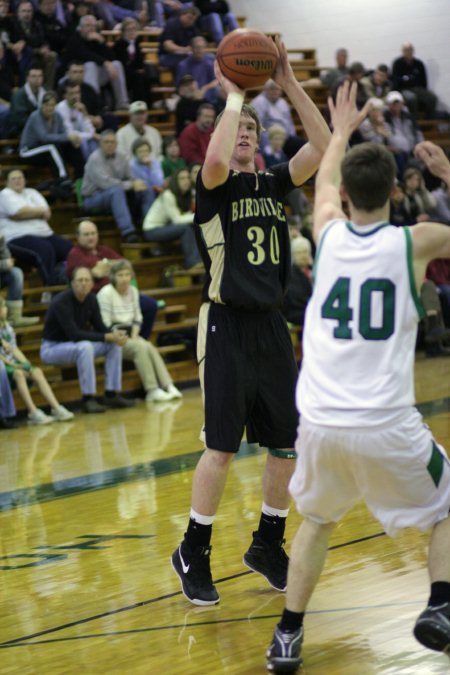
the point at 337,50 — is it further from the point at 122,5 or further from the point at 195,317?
the point at 195,317

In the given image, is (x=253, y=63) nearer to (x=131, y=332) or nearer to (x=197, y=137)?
(x=131, y=332)

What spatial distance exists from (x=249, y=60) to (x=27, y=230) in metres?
7.64

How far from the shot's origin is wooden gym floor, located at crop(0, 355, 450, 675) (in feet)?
12.6

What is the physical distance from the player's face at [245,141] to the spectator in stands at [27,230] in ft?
23.7

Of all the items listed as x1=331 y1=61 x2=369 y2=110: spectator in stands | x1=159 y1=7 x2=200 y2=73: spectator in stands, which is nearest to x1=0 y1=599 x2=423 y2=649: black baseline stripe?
x1=331 y1=61 x2=369 y2=110: spectator in stands

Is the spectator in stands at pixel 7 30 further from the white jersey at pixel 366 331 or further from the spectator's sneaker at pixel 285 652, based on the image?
the spectator's sneaker at pixel 285 652

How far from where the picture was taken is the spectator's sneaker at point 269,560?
4641 millimetres

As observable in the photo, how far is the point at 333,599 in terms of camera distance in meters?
4.38

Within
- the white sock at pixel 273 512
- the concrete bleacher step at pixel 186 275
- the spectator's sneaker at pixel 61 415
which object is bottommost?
the spectator's sneaker at pixel 61 415

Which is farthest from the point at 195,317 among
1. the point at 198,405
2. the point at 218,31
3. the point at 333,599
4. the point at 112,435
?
the point at 333,599

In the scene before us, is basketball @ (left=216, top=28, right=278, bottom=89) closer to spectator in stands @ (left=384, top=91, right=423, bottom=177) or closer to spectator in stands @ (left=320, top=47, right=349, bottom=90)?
spectator in stands @ (left=384, top=91, right=423, bottom=177)

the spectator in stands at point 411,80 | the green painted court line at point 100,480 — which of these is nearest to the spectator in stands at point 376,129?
the spectator in stands at point 411,80

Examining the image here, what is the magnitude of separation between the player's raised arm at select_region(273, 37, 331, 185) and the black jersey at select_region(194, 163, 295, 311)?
0.66ft

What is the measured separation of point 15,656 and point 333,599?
48.1 inches
